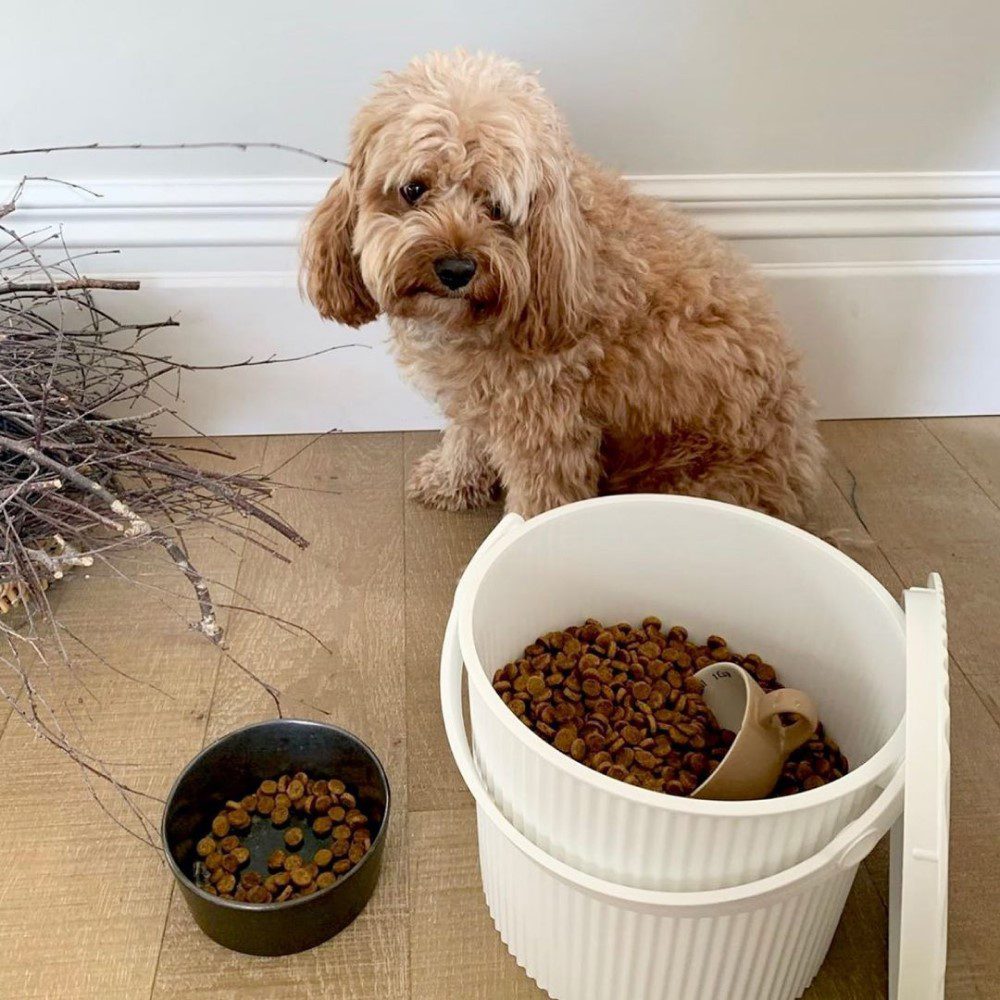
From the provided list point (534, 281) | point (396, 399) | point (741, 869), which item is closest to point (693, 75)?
point (534, 281)

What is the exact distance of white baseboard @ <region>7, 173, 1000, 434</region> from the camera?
1481 mm

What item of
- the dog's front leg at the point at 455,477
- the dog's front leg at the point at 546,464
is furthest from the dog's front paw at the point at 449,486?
the dog's front leg at the point at 546,464

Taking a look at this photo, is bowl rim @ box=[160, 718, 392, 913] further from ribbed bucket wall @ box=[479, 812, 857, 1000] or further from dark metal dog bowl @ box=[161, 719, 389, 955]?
ribbed bucket wall @ box=[479, 812, 857, 1000]

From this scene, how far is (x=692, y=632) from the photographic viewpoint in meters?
1.12

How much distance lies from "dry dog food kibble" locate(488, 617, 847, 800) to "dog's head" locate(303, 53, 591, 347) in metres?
0.38

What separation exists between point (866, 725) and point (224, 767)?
0.68 m

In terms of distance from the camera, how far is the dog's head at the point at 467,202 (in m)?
1.03

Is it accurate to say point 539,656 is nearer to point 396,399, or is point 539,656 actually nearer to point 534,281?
point 534,281

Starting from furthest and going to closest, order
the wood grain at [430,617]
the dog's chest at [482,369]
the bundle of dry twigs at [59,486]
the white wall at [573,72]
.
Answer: the white wall at [573,72], the dog's chest at [482,369], the wood grain at [430,617], the bundle of dry twigs at [59,486]

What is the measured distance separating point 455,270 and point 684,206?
2.05 feet

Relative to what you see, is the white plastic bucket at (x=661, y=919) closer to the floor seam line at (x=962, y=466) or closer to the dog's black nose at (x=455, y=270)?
the dog's black nose at (x=455, y=270)

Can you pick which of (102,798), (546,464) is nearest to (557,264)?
(546,464)

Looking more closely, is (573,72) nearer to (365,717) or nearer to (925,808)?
(365,717)

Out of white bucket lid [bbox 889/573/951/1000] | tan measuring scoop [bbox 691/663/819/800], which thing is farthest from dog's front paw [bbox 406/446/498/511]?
white bucket lid [bbox 889/573/951/1000]
